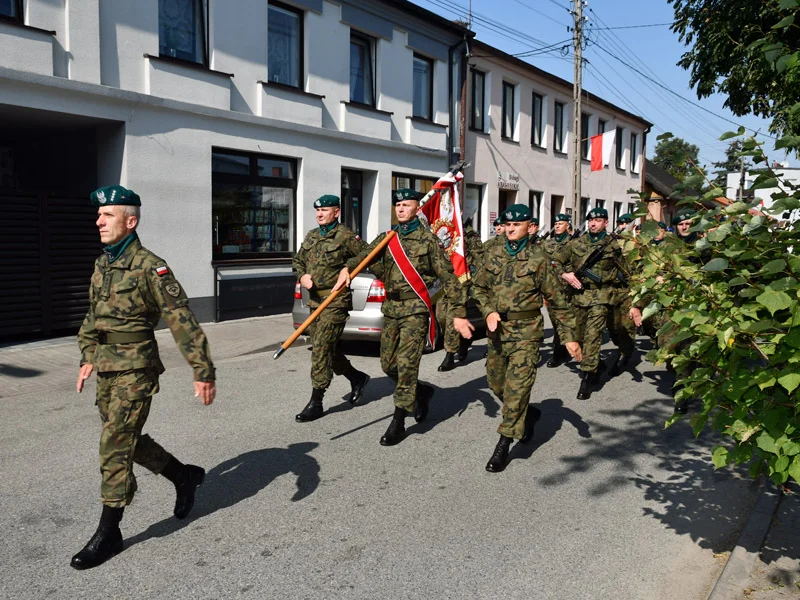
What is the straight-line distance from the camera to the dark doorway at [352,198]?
52.0 ft

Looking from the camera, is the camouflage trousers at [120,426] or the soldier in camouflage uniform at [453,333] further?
the soldier in camouflage uniform at [453,333]

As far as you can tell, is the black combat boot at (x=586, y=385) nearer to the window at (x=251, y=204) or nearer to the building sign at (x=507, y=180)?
the window at (x=251, y=204)

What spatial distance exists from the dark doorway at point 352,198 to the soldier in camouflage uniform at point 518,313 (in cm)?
1083

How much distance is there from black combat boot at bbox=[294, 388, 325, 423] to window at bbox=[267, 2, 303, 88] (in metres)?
9.16

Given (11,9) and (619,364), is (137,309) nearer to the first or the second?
(619,364)

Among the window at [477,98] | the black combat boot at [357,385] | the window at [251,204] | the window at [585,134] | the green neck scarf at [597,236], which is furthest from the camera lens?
the window at [585,134]

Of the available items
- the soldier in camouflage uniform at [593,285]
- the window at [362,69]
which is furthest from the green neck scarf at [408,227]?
the window at [362,69]

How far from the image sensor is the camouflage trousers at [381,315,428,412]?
5.68m

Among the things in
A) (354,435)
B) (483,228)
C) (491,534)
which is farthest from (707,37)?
(483,228)

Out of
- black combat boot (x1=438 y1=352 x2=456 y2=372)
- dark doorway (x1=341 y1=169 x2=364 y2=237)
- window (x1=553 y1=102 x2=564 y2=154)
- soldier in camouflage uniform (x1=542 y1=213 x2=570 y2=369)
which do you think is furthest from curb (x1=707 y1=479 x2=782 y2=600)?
window (x1=553 y1=102 x2=564 y2=154)

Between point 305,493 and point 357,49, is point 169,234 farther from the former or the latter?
point 305,493

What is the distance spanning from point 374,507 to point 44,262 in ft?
26.0

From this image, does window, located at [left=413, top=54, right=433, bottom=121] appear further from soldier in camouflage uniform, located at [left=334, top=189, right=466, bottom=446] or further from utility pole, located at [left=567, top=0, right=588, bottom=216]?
soldier in camouflage uniform, located at [left=334, top=189, right=466, bottom=446]

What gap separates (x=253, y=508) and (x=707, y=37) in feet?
28.6
